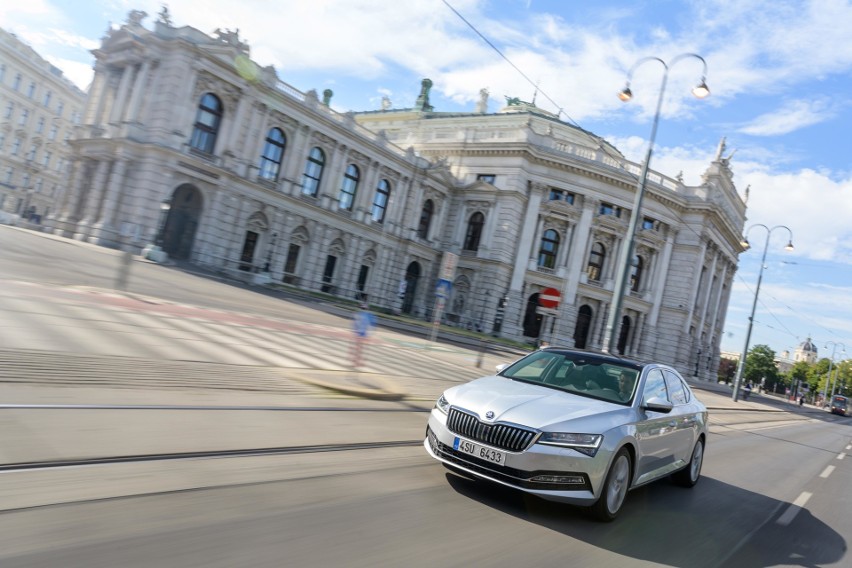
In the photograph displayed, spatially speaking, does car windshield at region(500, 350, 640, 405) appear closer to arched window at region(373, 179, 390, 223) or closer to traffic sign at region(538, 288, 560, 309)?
traffic sign at region(538, 288, 560, 309)

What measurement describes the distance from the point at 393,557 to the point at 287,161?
40.4 meters

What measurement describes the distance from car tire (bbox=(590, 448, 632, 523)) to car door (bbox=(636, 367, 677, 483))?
9.7 inches

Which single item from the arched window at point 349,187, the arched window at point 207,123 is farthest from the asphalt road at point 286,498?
the arched window at point 349,187

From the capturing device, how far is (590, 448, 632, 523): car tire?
554cm

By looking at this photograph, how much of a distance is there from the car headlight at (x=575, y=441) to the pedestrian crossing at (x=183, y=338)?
6.72 meters

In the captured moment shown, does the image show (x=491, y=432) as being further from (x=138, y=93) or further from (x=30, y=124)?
(x=30, y=124)

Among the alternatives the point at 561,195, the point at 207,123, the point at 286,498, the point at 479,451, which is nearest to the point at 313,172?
the point at 207,123

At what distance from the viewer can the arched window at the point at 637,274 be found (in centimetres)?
5850

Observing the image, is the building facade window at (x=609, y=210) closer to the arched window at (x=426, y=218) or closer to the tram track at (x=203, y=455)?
the arched window at (x=426, y=218)

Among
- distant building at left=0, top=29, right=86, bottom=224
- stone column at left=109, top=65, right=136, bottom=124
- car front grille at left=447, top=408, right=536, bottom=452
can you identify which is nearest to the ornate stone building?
stone column at left=109, top=65, right=136, bottom=124

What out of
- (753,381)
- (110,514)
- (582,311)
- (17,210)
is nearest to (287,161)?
(582,311)

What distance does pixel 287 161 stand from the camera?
42062mm

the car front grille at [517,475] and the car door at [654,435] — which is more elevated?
the car door at [654,435]

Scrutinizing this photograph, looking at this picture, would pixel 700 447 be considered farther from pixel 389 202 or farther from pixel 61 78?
pixel 61 78
